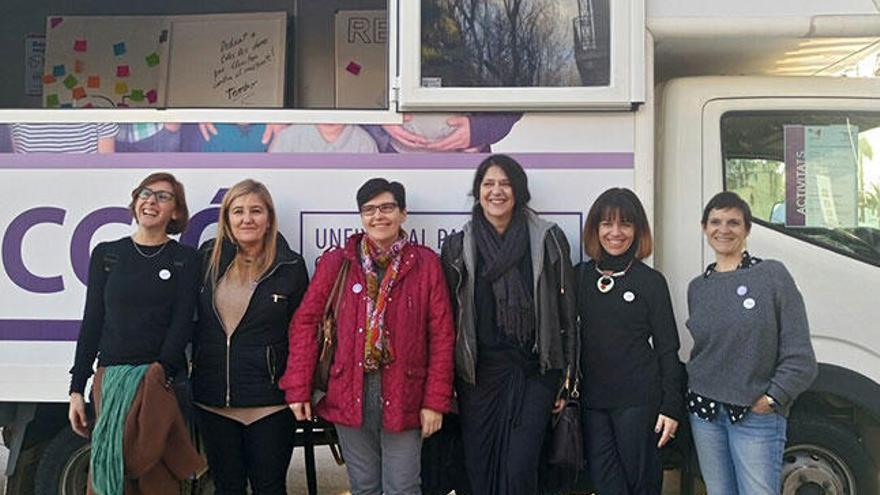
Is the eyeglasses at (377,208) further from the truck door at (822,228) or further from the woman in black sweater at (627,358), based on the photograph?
the truck door at (822,228)

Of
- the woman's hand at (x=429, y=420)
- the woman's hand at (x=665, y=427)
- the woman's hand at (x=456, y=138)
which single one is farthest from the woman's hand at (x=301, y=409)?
the woman's hand at (x=665, y=427)

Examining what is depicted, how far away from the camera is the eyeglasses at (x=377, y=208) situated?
3273 millimetres

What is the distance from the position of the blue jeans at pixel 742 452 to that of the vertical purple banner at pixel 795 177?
909 mm

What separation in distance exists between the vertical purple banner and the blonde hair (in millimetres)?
2112

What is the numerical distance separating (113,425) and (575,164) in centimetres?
204

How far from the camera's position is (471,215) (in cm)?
348

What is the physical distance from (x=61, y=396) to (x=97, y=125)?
1120 millimetres

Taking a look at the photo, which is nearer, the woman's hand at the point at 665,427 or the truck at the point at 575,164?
the woman's hand at the point at 665,427

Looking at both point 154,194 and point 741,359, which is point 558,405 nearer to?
point 741,359

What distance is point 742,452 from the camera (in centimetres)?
324

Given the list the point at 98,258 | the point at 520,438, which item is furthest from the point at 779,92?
the point at 98,258

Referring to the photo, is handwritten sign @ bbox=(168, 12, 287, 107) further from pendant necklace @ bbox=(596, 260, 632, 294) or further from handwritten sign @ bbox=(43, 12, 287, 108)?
pendant necklace @ bbox=(596, 260, 632, 294)

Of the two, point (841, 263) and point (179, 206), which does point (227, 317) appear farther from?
point (841, 263)

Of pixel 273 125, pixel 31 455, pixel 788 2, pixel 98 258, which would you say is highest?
pixel 788 2
